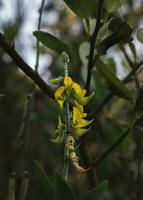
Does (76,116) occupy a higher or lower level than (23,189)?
higher

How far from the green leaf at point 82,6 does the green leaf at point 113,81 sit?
0.08m

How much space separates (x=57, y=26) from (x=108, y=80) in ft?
4.90

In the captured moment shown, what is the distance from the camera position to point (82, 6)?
31.2 inches

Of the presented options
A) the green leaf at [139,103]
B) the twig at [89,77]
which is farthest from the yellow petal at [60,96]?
the green leaf at [139,103]

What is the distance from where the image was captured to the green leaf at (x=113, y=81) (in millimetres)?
834

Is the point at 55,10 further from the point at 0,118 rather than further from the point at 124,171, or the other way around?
the point at 124,171

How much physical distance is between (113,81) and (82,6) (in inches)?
5.2

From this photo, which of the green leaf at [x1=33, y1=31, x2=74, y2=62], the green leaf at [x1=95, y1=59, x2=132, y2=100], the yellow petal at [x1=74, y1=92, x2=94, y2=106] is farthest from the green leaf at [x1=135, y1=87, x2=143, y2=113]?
the yellow petal at [x1=74, y1=92, x2=94, y2=106]

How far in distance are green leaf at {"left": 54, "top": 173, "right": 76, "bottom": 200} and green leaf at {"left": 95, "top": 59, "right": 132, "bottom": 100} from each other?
26 cm

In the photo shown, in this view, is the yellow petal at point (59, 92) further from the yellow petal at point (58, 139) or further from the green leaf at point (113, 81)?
the green leaf at point (113, 81)

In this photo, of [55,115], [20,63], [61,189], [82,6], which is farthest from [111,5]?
[55,115]

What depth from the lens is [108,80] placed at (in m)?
0.86

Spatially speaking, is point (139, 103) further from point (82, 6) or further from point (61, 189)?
point (61, 189)

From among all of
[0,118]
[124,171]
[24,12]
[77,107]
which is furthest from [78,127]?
[24,12]
